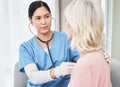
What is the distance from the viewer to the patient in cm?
90

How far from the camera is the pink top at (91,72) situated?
893mm

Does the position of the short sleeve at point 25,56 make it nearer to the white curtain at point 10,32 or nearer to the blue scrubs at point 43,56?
the blue scrubs at point 43,56

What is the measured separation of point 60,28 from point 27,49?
0.87 m

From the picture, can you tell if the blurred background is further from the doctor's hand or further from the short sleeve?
the doctor's hand

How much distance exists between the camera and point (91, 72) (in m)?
0.90

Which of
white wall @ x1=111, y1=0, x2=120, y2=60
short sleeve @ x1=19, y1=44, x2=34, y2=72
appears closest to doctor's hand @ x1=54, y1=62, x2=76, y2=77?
short sleeve @ x1=19, y1=44, x2=34, y2=72

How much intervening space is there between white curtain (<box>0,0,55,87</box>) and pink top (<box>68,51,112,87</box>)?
2.81ft

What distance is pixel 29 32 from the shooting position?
180 cm

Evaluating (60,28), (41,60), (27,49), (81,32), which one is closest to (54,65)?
(41,60)

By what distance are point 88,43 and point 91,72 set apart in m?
0.13

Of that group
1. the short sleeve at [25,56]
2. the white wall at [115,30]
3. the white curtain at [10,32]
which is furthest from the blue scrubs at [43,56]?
the white wall at [115,30]

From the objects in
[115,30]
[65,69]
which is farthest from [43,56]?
[115,30]

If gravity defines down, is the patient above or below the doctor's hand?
above

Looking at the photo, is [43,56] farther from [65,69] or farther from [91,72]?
[91,72]
